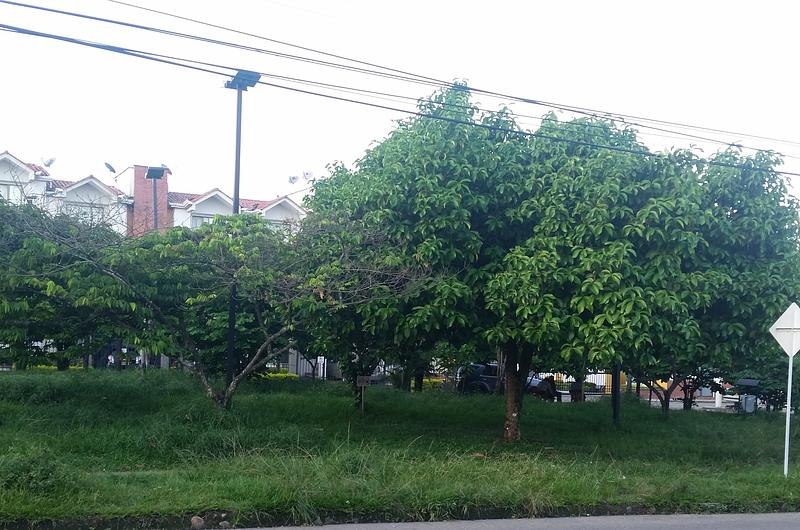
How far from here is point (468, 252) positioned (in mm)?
12320

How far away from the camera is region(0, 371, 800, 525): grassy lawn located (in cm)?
831

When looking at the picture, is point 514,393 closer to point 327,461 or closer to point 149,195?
point 327,461

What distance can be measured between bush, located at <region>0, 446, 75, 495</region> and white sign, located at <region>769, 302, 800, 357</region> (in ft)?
32.1

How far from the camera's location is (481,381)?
1113 inches

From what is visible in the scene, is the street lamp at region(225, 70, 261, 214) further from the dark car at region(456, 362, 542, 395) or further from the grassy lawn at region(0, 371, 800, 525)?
the dark car at region(456, 362, 542, 395)

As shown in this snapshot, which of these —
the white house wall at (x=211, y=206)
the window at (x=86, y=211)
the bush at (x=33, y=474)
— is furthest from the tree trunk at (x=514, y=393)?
the white house wall at (x=211, y=206)

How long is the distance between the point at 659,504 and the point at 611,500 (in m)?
0.67

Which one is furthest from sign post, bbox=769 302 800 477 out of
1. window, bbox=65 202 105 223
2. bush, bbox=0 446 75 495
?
window, bbox=65 202 105 223

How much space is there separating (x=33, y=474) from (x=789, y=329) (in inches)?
401

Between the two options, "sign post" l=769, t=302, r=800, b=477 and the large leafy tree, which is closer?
"sign post" l=769, t=302, r=800, b=477

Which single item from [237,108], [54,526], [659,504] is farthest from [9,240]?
[659,504]

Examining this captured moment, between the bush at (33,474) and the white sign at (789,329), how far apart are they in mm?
9781

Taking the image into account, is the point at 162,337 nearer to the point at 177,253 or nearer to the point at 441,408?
the point at 177,253

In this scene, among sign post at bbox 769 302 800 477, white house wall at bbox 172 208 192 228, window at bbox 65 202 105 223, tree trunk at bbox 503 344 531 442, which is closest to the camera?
sign post at bbox 769 302 800 477
